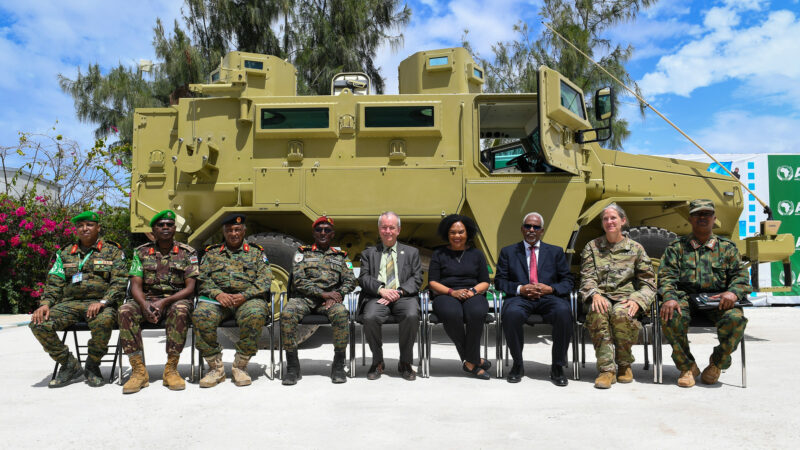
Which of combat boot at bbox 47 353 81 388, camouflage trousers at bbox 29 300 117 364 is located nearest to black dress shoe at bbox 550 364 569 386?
camouflage trousers at bbox 29 300 117 364

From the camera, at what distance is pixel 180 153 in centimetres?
591

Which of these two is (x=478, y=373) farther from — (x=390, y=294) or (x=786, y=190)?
(x=786, y=190)

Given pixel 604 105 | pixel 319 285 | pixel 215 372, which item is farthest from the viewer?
pixel 604 105

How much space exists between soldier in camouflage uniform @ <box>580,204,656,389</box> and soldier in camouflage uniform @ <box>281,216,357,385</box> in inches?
68.8

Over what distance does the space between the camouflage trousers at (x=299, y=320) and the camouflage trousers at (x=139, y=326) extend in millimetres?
690

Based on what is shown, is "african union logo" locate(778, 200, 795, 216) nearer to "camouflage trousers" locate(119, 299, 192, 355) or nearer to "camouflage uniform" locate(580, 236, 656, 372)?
"camouflage uniform" locate(580, 236, 656, 372)

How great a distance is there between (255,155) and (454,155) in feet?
6.76

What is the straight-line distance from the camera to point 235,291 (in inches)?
167

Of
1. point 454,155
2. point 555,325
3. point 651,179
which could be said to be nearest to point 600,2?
point 651,179

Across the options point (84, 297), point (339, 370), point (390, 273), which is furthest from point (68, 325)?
point (390, 273)

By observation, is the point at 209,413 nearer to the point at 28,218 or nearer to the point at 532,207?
the point at 532,207

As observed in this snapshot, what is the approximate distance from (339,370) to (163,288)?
142cm

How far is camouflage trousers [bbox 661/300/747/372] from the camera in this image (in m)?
3.75

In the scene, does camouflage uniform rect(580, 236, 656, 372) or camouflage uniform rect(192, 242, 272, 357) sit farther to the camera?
camouflage uniform rect(192, 242, 272, 357)
